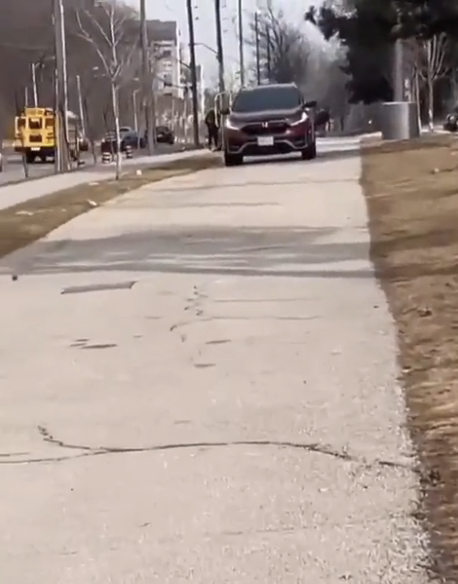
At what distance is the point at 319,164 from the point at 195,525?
26073 millimetres

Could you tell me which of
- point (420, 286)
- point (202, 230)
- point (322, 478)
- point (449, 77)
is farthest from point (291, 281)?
point (449, 77)

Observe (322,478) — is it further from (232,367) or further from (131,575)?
(232,367)

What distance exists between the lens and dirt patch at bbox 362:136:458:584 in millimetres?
5250

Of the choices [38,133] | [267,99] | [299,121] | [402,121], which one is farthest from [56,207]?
[38,133]

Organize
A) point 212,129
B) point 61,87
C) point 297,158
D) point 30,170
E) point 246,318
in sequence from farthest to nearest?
point 30,170 < point 212,129 < point 61,87 < point 297,158 < point 246,318

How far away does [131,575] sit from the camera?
4602 millimetres

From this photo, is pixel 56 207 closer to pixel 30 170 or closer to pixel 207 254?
pixel 207 254

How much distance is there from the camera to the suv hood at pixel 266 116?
3238cm

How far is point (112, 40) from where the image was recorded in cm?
3594

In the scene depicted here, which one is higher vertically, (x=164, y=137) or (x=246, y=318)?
(x=246, y=318)

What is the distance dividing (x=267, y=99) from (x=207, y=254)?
19981mm

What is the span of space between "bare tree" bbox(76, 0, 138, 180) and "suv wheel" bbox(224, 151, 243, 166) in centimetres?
241

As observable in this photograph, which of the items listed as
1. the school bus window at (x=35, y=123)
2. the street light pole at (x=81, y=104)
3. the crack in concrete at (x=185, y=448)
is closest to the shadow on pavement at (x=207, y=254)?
the crack in concrete at (x=185, y=448)

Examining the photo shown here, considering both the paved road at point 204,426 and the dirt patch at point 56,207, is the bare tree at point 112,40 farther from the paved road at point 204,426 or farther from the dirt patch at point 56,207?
the paved road at point 204,426
